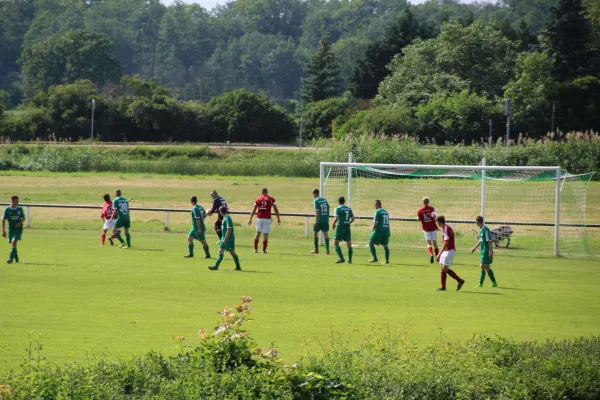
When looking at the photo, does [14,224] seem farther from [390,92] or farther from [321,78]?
[321,78]

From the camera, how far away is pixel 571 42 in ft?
269

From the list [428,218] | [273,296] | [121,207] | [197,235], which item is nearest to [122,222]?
[121,207]

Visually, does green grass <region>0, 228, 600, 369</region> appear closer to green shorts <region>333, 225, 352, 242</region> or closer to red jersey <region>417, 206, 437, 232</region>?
green shorts <region>333, 225, 352, 242</region>

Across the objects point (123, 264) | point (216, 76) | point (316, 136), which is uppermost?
point (216, 76)

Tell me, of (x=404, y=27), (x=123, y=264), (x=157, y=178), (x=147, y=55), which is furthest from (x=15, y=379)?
(x=147, y=55)

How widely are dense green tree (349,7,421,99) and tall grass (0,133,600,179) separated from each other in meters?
27.0

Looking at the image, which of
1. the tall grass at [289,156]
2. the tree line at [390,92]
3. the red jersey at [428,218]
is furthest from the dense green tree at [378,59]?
the red jersey at [428,218]

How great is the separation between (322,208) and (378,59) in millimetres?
68416

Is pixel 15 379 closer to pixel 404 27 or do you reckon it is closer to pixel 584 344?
pixel 584 344

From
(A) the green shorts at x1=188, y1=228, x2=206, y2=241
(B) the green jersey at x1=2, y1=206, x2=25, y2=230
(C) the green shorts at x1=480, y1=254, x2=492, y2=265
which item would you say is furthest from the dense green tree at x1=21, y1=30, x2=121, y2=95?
(C) the green shorts at x1=480, y1=254, x2=492, y2=265

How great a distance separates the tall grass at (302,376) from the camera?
9336 mm

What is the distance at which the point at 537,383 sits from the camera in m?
10.4

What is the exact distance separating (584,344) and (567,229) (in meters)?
21.9

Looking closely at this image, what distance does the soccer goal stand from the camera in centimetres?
3078
